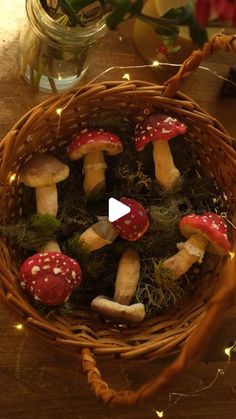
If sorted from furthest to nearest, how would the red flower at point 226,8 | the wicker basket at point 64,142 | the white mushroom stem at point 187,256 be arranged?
the white mushroom stem at point 187,256 < the wicker basket at point 64,142 < the red flower at point 226,8

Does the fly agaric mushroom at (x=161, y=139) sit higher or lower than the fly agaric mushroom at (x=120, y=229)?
higher

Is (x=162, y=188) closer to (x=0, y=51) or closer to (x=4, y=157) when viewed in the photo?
(x=4, y=157)

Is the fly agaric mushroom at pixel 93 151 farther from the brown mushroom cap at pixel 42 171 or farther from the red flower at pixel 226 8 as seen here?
the red flower at pixel 226 8

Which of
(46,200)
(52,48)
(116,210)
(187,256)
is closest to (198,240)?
(187,256)

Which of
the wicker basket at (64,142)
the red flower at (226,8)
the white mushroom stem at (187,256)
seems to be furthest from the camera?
the white mushroom stem at (187,256)

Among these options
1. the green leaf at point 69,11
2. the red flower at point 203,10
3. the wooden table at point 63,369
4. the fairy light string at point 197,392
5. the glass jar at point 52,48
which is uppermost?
the red flower at point 203,10

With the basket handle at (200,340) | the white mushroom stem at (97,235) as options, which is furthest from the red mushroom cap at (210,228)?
the basket handle at (200,340)

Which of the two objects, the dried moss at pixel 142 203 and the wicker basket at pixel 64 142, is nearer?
the wicker basket at pixel 64 142
